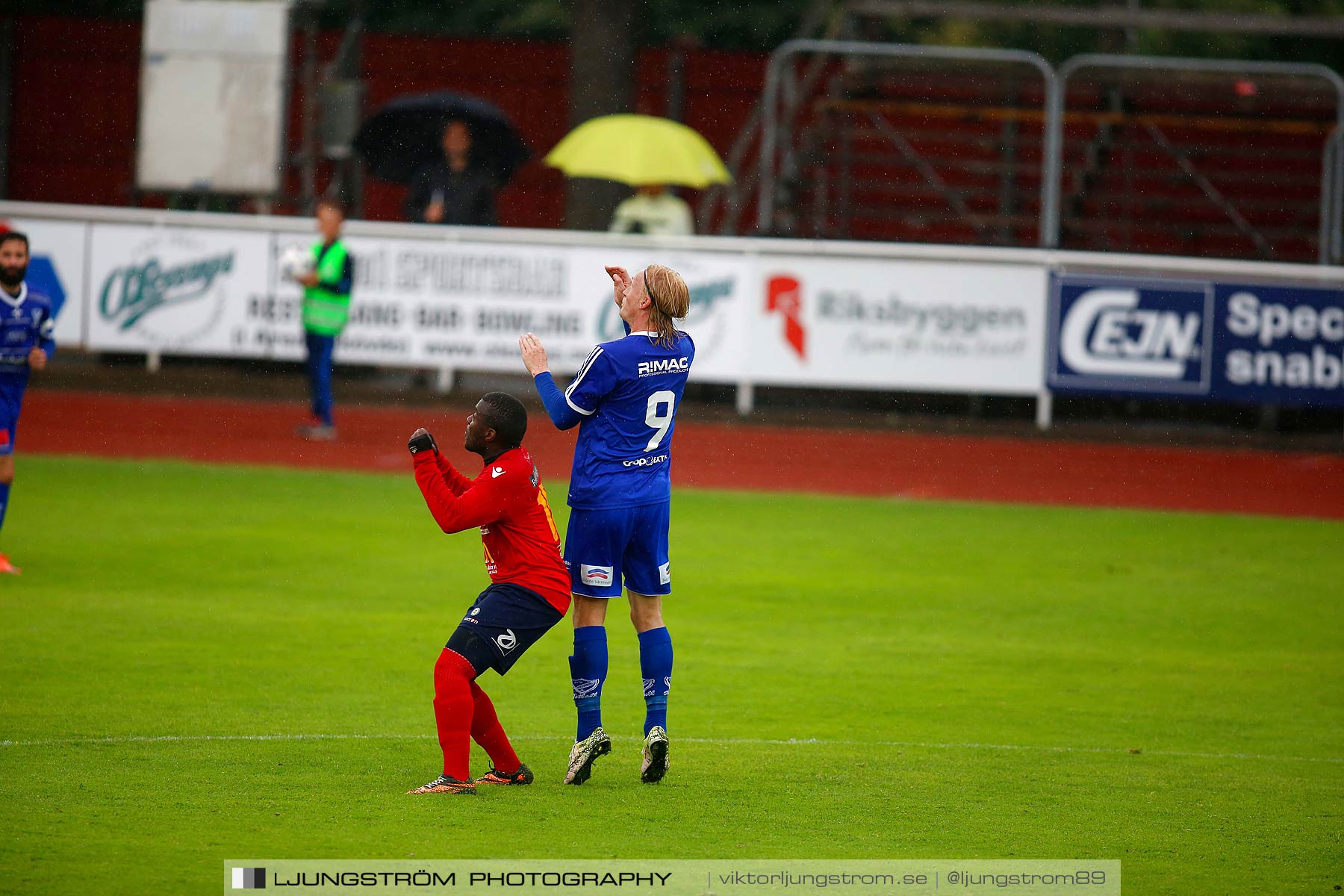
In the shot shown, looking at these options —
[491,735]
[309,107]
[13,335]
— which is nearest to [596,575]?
[491,735]

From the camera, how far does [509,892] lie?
18.4ft

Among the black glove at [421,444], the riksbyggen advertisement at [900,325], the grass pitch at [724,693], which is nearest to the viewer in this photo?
the grass pitch at [724,693]

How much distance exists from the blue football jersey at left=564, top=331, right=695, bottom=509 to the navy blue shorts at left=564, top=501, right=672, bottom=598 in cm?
5

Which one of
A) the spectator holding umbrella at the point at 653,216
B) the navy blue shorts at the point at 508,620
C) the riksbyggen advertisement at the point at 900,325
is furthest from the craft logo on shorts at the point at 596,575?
the spectator holding umbrella at the point at 653,216

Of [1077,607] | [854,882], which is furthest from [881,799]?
[1077,607]

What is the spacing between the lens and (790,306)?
1928 centimetres

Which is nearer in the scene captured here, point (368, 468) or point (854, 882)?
point (854, 882)

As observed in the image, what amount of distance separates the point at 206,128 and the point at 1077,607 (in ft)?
50.6

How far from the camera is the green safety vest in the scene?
16969 mm

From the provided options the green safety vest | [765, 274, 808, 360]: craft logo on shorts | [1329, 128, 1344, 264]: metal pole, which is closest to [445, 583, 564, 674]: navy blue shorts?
the green safety vest

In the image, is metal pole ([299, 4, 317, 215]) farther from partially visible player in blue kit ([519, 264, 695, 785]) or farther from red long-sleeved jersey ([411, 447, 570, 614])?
red long-sleeved jersey ([411, 447, 570, 614])

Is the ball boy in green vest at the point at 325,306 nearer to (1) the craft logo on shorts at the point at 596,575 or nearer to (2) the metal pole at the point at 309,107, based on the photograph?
(2) the metal pole at the point at 309,107

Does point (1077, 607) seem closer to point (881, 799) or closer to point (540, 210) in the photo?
point (881, 799)

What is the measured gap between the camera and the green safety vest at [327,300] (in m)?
17.0
